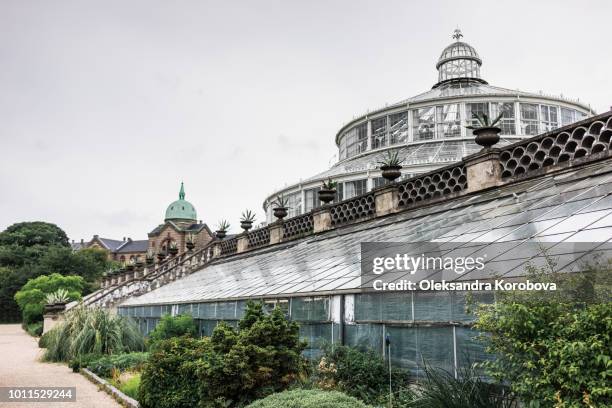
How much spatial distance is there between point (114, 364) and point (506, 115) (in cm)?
2335

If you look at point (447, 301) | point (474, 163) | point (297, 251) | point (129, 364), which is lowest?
point (129, 364)

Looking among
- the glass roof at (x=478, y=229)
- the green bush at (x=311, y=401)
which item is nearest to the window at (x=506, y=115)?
the glass roof at (x=478, y=229)

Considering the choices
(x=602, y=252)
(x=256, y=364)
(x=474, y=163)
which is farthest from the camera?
(x=474, y=163)

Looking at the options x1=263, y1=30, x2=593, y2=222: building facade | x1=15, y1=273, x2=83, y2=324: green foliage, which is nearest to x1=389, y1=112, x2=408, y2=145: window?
x1=263, y1=30, x2=593, y2=222: building facade

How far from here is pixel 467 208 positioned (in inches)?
470

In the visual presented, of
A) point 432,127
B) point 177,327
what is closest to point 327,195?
point 177,327

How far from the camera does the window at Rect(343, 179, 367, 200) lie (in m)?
27.4

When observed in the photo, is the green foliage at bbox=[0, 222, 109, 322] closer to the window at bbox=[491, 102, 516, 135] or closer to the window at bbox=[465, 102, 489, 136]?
the window at bbox=[465, 102, 489, 136]

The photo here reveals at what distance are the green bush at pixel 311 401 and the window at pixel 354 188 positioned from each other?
2092cm

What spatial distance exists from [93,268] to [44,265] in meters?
5.93

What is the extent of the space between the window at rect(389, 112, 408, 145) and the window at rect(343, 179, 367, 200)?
14.2 feet

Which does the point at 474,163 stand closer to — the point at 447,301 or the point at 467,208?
the point at 467,208

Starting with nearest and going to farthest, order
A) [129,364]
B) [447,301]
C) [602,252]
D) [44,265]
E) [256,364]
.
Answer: [602,252] → [447,301] → [256,364] → [129,364] → [44,265]

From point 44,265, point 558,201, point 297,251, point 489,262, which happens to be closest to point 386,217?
point 297,251
